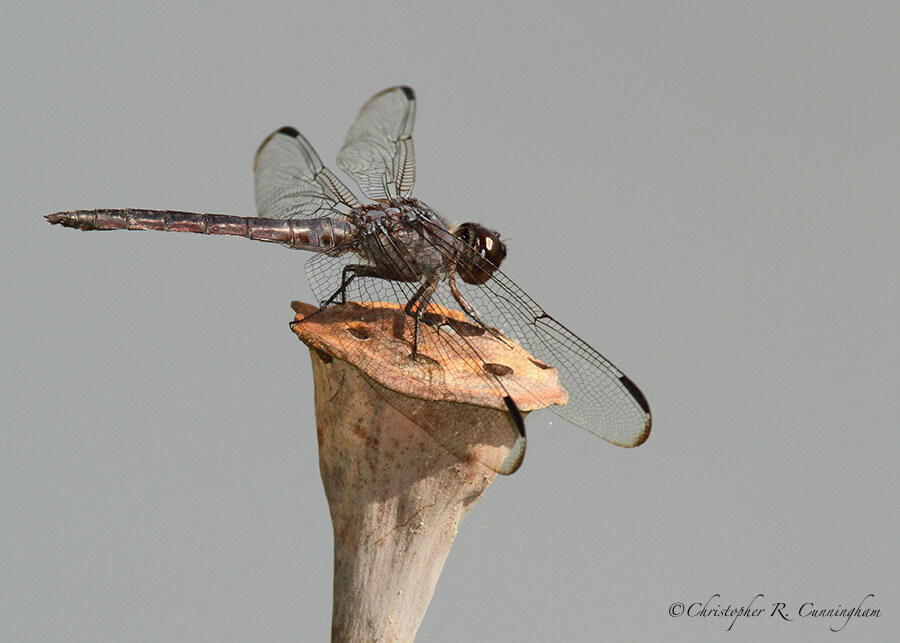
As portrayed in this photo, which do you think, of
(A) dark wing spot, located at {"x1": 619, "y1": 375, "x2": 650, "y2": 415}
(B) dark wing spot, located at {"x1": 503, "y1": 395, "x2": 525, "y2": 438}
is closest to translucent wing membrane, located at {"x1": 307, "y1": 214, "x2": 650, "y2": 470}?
(A) dark wing spot, located at {"x1": 619, "y1": 375, "x2": 650, "y2": 415}

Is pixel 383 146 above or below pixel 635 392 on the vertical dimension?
above

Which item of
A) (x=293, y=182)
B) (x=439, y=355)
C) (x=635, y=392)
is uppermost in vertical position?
(x=293, y=182)

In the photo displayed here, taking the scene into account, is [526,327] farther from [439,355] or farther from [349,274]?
[349,274]

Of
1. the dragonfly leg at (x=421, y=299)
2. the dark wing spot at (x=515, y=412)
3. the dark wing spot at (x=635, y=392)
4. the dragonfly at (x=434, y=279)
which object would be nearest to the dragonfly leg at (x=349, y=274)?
the dragonfly at (x=434, y=279)

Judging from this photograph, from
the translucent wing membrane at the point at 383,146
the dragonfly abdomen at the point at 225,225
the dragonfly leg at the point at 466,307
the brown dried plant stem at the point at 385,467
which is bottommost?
the brown dried plant stem at the point at 385,467

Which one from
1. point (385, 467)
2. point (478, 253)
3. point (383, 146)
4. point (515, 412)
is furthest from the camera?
point (383, 146)

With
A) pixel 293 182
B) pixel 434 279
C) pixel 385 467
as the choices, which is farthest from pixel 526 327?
pixel 293 182

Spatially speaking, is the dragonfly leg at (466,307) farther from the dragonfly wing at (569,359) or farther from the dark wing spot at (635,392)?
the dark wing spot at (635,392)
